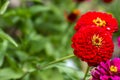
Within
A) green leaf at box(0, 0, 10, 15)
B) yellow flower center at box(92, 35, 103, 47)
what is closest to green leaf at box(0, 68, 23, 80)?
green leaf at box(0, 0, 10, 15)

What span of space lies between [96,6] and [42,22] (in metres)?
0.73

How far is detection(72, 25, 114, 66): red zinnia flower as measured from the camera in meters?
1.39

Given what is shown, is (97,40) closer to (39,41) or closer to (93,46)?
(93,46)

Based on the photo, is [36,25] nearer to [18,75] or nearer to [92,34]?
[18,75]

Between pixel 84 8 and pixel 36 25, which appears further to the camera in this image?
pixel 84 8

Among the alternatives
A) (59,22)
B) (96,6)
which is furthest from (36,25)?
(96,6)

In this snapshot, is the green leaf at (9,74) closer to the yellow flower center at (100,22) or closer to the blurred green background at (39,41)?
the blurred green background at (39,41)

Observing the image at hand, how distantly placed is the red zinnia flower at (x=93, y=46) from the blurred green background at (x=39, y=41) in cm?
37

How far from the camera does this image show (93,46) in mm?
1402

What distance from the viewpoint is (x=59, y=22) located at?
3.05 metres

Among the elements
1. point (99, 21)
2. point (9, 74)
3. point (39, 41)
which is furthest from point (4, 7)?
point (39, 41)

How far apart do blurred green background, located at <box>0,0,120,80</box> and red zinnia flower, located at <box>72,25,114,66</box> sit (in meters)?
0.37

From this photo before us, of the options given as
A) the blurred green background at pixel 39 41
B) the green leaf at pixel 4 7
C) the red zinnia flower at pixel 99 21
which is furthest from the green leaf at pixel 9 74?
the red zinnia flower at pixel 99 21

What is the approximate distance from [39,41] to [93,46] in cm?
112
